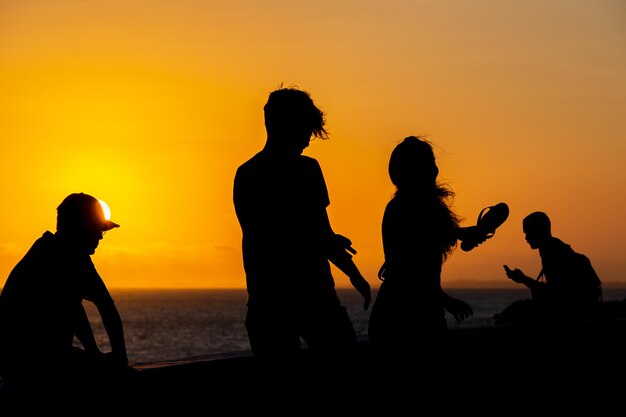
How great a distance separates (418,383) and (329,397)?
0.72 meters

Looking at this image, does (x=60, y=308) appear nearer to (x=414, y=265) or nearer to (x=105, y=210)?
(x=105, y=210)

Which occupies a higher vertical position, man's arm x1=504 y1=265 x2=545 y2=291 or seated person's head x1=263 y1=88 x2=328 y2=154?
seated person's head x1=263 y1=88 x2=328 y2=154

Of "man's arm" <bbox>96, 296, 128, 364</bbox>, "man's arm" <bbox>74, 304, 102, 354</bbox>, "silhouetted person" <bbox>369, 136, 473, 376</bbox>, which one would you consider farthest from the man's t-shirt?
"man's arm" <bbox>74, 304, 102, 354</bbox>

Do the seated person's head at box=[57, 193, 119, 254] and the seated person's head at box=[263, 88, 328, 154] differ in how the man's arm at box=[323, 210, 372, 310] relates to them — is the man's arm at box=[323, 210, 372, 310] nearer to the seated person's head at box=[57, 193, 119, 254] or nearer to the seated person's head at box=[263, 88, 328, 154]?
the seated person's head at box=[263, 88, 328, 154]

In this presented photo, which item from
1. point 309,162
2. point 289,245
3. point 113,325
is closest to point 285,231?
point 289,245

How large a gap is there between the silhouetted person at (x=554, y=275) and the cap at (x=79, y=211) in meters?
4.18

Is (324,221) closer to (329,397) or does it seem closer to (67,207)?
(329,397)

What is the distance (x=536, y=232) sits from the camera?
9383mm

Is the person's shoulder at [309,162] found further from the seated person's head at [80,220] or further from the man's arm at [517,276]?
the man's arm at [517,276]

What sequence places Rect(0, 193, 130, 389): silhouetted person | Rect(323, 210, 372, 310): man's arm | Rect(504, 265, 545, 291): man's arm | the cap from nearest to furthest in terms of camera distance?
Rect(323, 210, 372, 310): man's arm, Rect(0, 193, 130, 389): silhouetted person, the cap, Rect(504, 265, 545, 291): man's arm

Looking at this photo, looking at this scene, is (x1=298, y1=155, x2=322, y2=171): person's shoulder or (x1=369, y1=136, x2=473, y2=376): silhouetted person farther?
(x1=369, y1=136, x2=473, y2=376): silhouetted person

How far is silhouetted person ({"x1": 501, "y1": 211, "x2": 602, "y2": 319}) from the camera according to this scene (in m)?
9.27

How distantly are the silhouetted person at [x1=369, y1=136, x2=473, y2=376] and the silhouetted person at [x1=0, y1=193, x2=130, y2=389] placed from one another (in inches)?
58.0

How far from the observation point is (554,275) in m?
9.32
